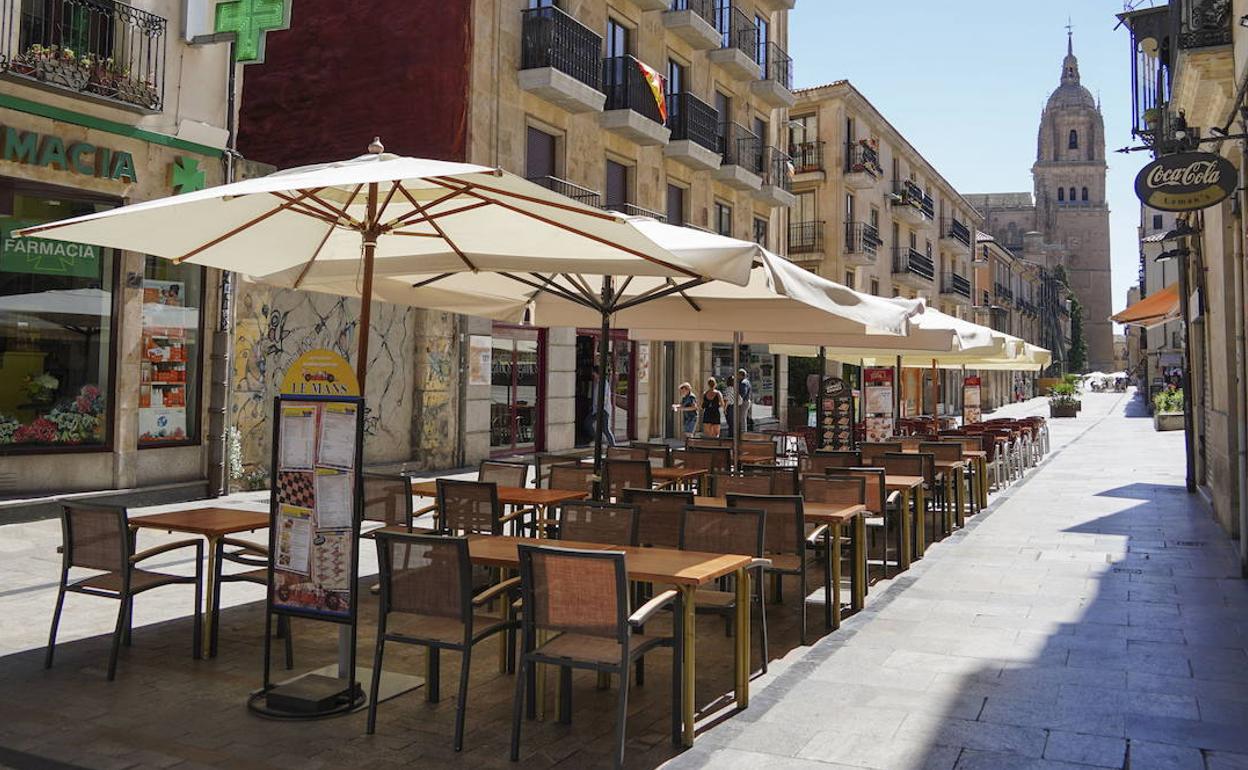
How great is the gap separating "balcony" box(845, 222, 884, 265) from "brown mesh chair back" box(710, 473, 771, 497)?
28014mm

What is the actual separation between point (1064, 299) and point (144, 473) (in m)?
105

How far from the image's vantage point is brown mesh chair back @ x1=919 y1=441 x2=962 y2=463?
11.2 metres

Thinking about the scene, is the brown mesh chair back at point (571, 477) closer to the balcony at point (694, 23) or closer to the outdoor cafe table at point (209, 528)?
the outdoor cafe table at point (209, 528)

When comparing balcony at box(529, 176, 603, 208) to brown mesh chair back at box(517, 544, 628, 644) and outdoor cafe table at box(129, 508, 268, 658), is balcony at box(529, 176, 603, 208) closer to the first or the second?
outdoor cafe table at box(129, 508, 268, 658)

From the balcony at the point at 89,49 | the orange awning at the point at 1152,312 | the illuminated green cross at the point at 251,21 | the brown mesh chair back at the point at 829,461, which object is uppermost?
the illuminated green cross at the point at 251,21

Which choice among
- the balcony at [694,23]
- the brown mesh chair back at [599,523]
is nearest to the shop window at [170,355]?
the brown mesh chair back at [599,523]

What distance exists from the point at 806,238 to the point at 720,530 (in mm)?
30416

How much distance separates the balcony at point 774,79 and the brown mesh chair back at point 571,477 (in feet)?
68.9

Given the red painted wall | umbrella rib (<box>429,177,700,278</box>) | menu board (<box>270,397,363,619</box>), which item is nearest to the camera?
umbrella rib (<box>429,177,700,278</box>)

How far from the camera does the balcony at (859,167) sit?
34.9 meters

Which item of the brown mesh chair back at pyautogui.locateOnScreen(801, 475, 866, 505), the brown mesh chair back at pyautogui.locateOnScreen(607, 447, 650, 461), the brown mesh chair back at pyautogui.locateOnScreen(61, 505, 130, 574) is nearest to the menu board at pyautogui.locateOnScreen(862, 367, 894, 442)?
the brown mesh chair back at pyautogui.locateOnScreen(607, 447, 650, 461)

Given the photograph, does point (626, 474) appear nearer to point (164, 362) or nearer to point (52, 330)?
point (164, 362)

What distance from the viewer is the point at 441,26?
16.9 m

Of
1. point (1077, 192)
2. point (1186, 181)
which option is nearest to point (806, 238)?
point (1186, 181)
